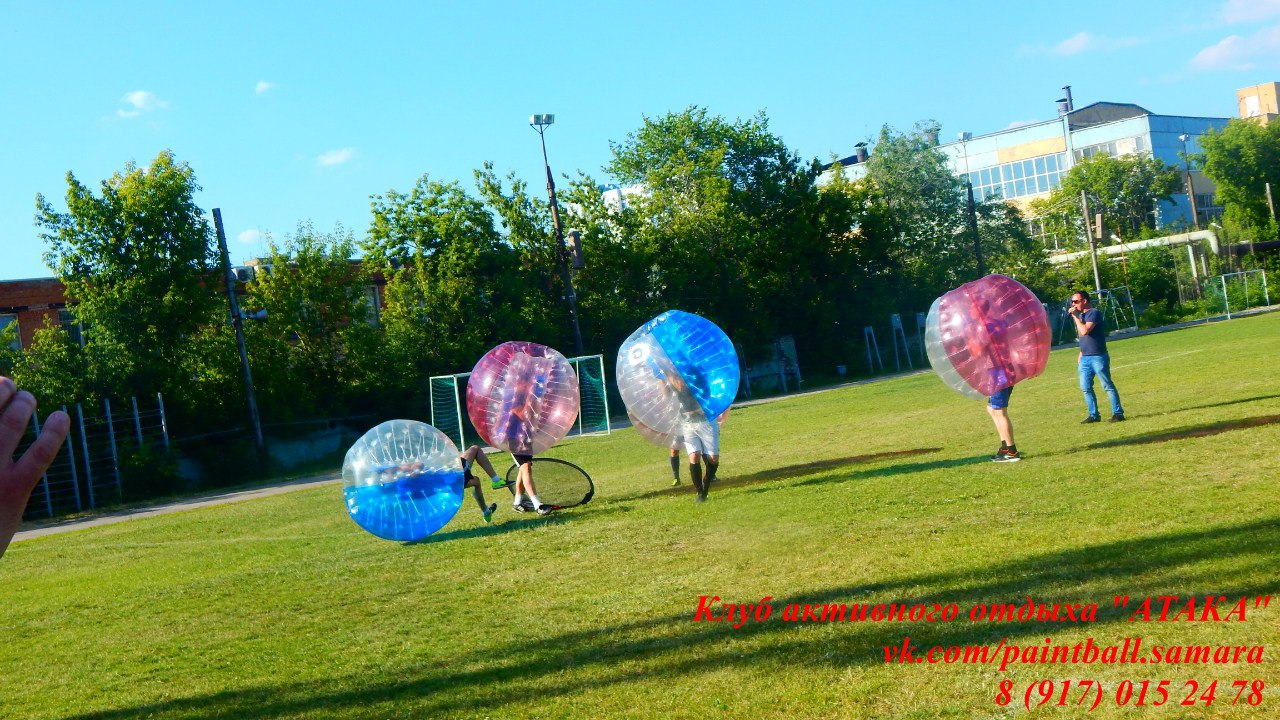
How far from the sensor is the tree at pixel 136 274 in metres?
30.1

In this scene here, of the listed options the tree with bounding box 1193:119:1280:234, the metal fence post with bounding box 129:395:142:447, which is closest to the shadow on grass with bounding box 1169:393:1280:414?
the metal fence post with bounding box 129:395:142:447

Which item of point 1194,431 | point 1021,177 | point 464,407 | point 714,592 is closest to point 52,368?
point 464,407

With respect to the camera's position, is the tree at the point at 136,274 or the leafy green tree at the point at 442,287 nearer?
the tree at the point at 136,274

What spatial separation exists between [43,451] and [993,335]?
35.5ft

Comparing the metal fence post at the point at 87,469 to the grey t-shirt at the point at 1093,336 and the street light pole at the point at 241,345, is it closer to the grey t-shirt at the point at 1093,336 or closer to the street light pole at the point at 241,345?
the street light pole at the point at 241,345

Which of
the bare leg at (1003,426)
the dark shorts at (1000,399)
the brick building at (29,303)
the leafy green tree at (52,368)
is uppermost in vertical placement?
the brick building at (29,303)

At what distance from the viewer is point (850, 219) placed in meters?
52.4

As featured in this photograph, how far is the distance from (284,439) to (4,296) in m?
18.1

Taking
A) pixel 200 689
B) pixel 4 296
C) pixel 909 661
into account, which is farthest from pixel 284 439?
pixel 909 661

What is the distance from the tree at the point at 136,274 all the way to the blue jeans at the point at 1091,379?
2579 centimetres

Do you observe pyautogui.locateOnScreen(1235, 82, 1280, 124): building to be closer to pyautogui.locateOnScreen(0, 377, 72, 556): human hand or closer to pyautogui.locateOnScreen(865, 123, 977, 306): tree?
pyautogui.locateOnScreen(865, 123, 977, 306): tree

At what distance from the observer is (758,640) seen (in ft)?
19.4

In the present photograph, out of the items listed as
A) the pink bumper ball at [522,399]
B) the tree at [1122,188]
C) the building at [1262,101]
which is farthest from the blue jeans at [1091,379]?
the building at [1262,101]

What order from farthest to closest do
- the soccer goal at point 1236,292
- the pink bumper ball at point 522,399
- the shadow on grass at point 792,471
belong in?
the soccer goal at point 1236,292, the shadow on grass at point 792,471, the pink bumper ball at point 522,399
